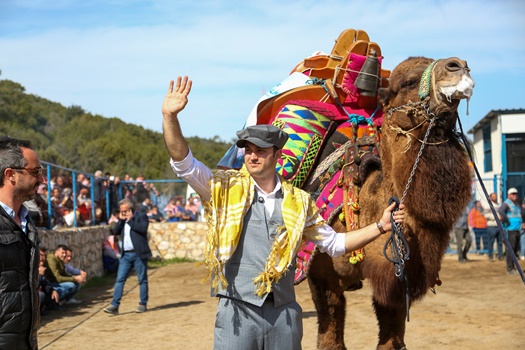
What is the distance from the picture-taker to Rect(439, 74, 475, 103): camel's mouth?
4.17 meters

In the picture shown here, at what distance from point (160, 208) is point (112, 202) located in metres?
2.61

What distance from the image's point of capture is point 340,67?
6570 mm

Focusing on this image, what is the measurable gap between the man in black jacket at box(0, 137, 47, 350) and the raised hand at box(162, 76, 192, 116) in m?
0.89

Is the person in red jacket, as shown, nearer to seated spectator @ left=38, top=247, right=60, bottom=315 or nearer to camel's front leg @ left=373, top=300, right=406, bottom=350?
seated spectator @ left=38, top=247, right=60, bottom=315

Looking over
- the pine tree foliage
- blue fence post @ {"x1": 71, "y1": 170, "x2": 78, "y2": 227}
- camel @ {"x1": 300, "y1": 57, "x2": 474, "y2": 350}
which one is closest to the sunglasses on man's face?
camel @ {"x1": 300, "y1": 57, "x2": 474, "y2": 350}

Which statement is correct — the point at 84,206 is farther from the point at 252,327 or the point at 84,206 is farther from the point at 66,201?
the point at 252,327

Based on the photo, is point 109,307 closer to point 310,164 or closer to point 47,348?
point 47,348

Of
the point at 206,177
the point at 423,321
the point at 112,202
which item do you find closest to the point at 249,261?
the point at 206,177

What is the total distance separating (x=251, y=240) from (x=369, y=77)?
9.69 feet

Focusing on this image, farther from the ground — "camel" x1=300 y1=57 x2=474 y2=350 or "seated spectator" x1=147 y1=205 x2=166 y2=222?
"camel" x1=300 y1=57 x2=474 y2=350

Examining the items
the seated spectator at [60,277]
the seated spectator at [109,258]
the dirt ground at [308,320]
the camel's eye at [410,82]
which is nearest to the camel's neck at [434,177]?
the camel's eye at [410,82]

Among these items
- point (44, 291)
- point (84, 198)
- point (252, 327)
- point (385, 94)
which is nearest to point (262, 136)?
point (252, 327)

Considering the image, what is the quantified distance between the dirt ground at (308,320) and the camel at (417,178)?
3.14 m

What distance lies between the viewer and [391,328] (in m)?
5.29
